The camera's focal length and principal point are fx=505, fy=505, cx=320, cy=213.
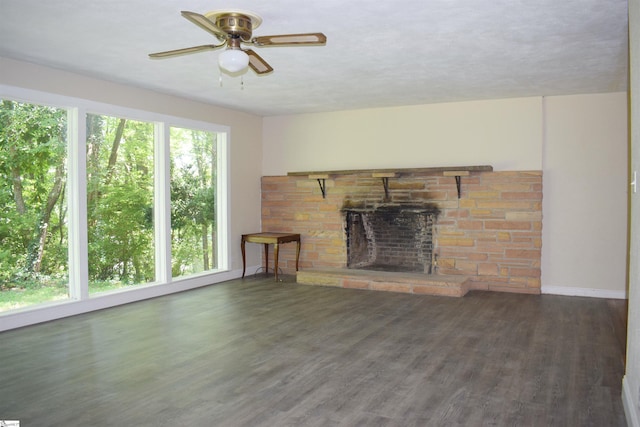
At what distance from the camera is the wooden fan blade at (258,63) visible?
3198mm

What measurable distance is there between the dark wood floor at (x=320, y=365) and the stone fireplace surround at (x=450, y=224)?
2.37 feet

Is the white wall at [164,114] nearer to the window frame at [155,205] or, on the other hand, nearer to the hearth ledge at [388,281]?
the window frame at [155,205]

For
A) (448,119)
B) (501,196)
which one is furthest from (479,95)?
(501,196)

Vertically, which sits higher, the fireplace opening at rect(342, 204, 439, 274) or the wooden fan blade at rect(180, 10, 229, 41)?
the wooden fan blade at rect(180, 10, 229, 41)

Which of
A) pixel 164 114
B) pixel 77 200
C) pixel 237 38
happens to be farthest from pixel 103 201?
pixel 237 38

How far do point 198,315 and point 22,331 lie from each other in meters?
1.41

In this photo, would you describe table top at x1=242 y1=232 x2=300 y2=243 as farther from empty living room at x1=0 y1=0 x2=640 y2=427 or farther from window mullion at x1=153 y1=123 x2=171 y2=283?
window mullion at x1=153 y1=123 x2=171 y2=283

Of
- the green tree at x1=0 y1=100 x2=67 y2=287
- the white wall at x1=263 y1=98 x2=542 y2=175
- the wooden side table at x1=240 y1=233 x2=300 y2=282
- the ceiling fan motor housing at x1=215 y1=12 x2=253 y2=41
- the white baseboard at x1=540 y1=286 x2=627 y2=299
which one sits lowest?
the white baseboard at x1=540 y1=286 x2=627 y2=299

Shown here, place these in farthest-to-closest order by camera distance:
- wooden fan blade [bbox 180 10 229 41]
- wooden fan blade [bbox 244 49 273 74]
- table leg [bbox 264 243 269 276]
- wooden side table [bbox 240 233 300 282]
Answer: table leg [bbox 264 243 269 276], wooden side table [bbox 240 233 300 282], wooden fan blade [bbox 244 49 273 74], wooden fan blade [bbox 180 10 229 41]

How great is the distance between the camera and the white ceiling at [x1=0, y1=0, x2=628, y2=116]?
303cm

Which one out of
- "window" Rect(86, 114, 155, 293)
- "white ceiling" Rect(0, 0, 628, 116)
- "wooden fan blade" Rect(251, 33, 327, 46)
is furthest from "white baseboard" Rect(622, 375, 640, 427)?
"window" Rect(86, 114, 155, 293)

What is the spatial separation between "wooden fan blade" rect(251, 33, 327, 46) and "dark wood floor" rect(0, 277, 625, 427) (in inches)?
77.8

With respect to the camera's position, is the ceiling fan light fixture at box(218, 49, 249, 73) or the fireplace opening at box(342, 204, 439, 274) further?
the fireplace opening at box(342, 204, 439, 274)

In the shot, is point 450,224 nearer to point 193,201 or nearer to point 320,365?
point 193,201
